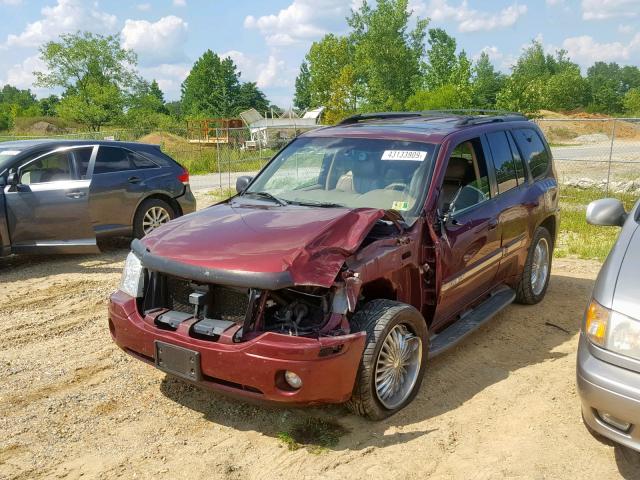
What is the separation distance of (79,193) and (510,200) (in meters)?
5.45

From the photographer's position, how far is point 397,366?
3.84 meters

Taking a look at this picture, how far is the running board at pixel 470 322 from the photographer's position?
4336 millimetres

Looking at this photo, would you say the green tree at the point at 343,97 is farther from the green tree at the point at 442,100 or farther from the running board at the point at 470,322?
the running board at the point at 470,322

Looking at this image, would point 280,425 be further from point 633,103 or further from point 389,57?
point 633,103

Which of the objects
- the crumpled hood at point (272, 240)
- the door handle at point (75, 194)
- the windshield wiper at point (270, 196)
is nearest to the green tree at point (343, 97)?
the door handle at point (75, 194)

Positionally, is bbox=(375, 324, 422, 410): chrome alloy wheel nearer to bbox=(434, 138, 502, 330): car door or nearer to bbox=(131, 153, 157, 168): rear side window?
bbox=(434, 138, 502, 330): car door

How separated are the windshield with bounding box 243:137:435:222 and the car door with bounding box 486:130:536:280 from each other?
1079 millimetres

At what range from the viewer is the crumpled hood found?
11.0 ft

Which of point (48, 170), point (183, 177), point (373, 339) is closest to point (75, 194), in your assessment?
point (48, 170)

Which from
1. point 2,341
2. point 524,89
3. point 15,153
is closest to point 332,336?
point 2,341

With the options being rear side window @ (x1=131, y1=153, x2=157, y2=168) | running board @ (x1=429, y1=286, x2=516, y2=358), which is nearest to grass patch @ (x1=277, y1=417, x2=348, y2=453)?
running board @ (x1=429, y1=286, x2=516, y2=358)

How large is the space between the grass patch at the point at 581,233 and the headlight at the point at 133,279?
613cm

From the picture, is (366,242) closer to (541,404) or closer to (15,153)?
(541,404)

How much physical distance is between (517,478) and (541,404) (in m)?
0.97
